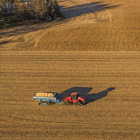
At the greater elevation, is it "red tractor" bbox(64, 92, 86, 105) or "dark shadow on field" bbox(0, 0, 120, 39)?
"dark shadow on field" bbox(0, 0, 120, 39)

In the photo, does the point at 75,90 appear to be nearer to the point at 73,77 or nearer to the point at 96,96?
the point at 96,96

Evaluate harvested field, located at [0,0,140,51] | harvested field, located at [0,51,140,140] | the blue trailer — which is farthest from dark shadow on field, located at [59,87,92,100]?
harvested field, located at [0,0,140,51]

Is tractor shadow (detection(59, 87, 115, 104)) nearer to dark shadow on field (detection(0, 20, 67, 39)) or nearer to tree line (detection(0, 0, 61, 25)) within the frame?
dark shadow on field (detection(0, 20, 67, 39))

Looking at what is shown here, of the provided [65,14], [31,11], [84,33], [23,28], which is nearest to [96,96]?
[84,33]

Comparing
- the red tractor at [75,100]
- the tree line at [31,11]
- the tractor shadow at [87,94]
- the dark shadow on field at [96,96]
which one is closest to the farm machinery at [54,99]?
the red tractor at [75,100]

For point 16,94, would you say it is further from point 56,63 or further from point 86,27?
point 86,27

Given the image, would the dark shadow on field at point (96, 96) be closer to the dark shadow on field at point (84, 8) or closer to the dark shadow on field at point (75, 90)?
the dark shadow on field at point (75, 90)

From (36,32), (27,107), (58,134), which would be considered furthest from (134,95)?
(36,32)
